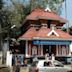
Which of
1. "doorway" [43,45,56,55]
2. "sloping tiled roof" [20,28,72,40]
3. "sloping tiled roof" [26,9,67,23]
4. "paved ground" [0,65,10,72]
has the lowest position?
"paved ground" [0,65,10,72]

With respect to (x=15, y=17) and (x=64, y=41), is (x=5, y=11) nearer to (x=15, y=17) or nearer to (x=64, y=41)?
(x=15, y=17)

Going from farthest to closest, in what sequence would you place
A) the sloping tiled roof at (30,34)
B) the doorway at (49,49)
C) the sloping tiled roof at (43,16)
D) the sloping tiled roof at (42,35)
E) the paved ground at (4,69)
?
the sloping tiled roof at (43,16) < the doorway at (49,49) < the sloping tiled roof at (30,34) < the sloping tiled roof at (42,35) < the paved ground at (4,69)

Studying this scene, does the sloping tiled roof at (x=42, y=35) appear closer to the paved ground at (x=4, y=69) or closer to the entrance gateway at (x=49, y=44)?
the entrance gateway at (x=49, y=44)

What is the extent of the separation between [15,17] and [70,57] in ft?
44.4

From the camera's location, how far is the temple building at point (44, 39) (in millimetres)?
37531

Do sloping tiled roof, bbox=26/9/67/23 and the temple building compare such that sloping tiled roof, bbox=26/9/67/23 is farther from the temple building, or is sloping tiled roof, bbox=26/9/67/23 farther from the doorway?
the doorway

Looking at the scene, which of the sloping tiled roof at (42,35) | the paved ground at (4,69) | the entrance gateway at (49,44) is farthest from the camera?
the sloping tiled roof at (42,35)

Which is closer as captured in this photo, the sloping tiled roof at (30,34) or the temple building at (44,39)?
the temple building at (44,39)

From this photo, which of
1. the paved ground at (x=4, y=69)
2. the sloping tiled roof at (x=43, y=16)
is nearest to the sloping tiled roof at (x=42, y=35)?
the sloping tiled roof at (x=43, y=16)

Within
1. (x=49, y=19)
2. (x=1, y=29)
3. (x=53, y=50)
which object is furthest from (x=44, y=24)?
Result: (x=1, y=29)

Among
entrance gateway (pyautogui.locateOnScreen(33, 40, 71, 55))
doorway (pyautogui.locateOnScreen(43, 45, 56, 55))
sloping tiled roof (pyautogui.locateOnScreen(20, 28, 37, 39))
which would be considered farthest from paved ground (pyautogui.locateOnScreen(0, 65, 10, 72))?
doorway (pyautogui.locateOnScreen(43, 45, 56, 55))

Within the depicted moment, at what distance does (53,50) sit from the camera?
128 feet

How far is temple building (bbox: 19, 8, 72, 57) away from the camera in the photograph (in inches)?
1478

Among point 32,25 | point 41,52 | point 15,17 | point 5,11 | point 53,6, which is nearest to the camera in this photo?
point 41,52
